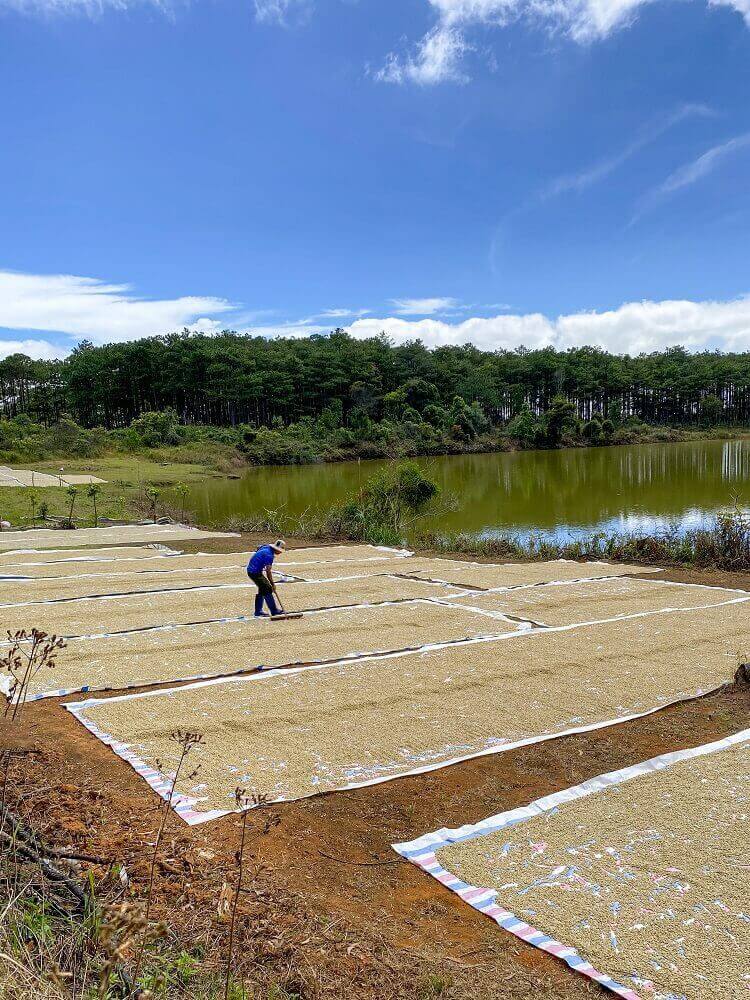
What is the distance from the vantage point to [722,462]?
105ft

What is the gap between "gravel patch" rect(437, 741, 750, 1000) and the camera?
2232mm

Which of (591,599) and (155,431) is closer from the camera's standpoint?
(591,599)

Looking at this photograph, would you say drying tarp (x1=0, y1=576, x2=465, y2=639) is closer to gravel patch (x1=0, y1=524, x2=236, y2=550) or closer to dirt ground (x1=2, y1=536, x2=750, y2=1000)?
dirt ground (x1=2, y1=536, x2=750, y2=1000)

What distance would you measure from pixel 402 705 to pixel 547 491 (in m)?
19.4

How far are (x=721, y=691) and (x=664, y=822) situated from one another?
7.09ft

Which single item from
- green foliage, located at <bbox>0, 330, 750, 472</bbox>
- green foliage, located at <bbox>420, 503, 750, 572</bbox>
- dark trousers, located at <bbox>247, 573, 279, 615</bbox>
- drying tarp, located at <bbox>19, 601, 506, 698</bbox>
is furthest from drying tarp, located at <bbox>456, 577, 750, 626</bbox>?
green foliage, located at <bbox>0, 330, 750, 472</bbox>

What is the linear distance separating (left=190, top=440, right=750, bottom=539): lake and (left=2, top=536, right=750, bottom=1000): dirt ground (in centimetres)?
1109

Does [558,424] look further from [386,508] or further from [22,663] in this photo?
[22,663]

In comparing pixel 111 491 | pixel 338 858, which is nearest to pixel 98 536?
pixel 111 491

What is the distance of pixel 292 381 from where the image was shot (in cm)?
5138

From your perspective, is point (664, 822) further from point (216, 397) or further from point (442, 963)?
point (216, 397)

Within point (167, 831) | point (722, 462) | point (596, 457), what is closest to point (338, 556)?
point (167, 831)

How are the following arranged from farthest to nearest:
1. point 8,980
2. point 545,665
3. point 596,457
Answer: point 596,457 → point 545,665 → point 8,980

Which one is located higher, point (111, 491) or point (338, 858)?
point (111, 491)
